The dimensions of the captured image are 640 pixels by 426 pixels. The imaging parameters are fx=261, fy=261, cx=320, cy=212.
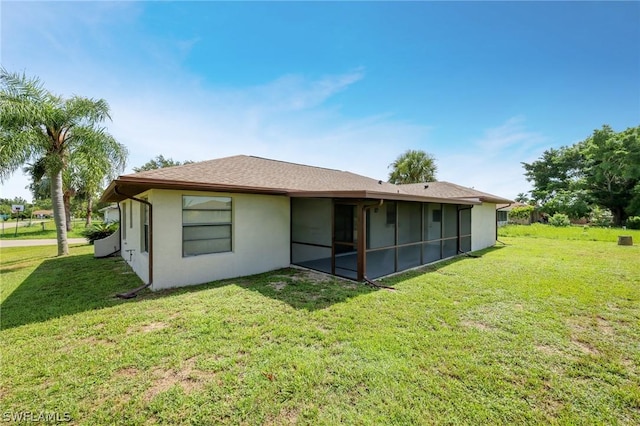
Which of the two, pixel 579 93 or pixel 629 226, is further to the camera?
pixel 629 226

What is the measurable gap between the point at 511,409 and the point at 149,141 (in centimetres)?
1709

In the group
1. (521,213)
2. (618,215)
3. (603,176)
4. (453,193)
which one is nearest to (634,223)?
(618,215)

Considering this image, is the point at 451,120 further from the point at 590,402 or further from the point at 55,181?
the point at 55,181

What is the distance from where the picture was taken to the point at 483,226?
44.1 feet

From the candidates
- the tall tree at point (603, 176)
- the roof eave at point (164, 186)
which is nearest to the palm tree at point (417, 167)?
the tall tree at point (603, 176)

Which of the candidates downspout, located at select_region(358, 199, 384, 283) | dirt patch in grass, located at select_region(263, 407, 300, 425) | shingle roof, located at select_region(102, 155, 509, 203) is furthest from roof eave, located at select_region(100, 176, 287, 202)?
dirt patch in grass, located at select_region(263, 407, 300, 425)

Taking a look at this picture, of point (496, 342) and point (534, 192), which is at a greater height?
point (534, 192)

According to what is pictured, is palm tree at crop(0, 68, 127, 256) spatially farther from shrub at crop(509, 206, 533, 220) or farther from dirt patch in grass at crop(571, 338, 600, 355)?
shrub at crop(509, 206, 533, 220)

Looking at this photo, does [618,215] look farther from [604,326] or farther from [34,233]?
[34,233]

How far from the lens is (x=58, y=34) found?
7.58m

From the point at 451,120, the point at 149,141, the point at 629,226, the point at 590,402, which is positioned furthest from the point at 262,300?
the point at 629,226

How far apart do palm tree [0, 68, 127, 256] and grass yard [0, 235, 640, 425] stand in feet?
21.9

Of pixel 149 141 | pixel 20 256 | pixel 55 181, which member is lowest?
pixel 20 256

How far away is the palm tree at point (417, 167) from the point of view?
26.2m
